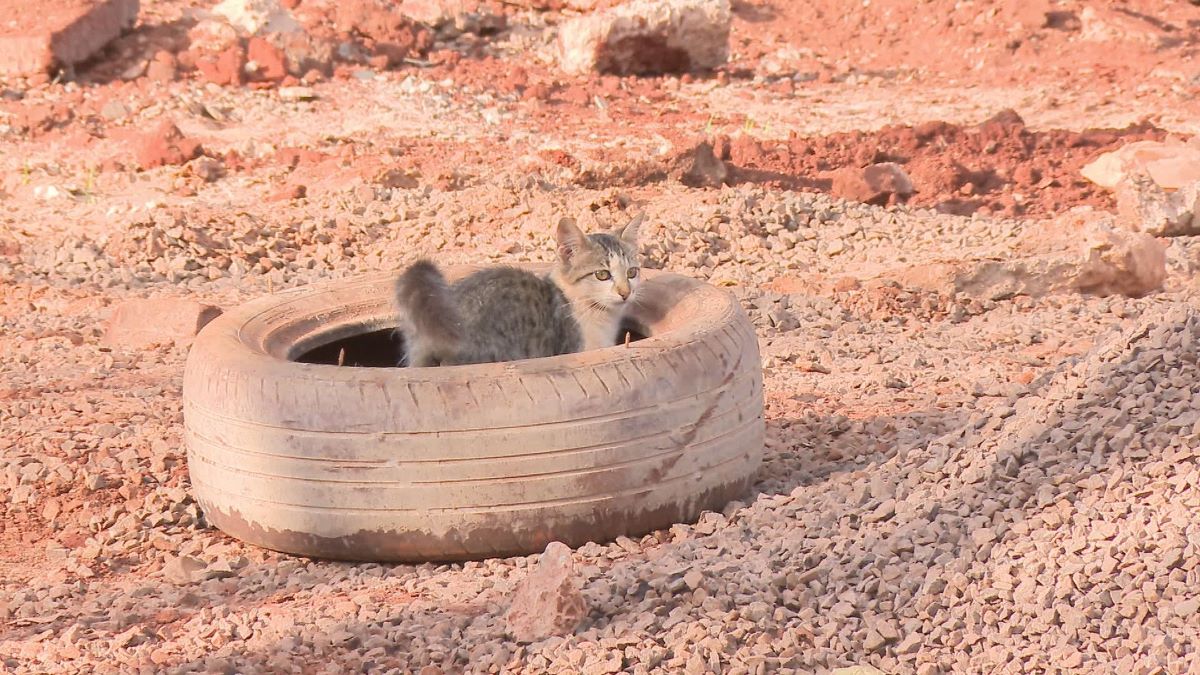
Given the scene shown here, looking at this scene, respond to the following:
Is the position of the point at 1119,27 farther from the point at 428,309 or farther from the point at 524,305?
the point at 428,309

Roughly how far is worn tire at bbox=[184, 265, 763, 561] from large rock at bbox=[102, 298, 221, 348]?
2.76 meters

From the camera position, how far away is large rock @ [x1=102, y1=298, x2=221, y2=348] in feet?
24.4

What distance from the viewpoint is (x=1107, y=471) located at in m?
4.32

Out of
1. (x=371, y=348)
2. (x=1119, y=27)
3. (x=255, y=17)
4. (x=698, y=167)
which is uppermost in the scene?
(x=371, y=348)

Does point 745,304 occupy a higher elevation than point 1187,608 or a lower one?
lower

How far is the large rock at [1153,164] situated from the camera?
10.4 metres

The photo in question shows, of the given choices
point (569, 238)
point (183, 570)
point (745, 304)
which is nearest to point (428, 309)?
point (569, 238)

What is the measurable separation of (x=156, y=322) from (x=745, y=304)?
3.06 m

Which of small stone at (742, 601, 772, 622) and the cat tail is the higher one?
the cat tail

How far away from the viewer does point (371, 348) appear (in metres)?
5.70

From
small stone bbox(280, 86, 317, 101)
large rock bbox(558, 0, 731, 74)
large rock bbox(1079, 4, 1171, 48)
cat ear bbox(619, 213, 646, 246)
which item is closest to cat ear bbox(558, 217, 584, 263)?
cat ear bbox(619, 213, 646, 246)

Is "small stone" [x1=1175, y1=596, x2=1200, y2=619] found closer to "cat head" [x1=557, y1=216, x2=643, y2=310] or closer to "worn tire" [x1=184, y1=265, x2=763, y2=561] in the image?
"worn tire" [x1=184, y1=265, x2=763, y2=561]

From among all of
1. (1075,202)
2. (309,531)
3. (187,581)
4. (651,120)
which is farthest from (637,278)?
(651,120)

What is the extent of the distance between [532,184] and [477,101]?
154 inches
